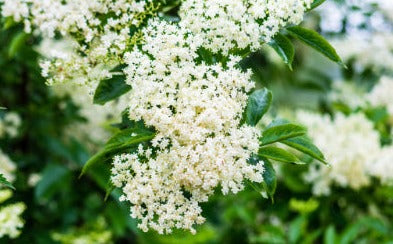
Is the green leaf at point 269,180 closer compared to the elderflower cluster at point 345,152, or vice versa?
the green leaf at point 269,180

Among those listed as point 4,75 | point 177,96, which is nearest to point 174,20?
point 177,96

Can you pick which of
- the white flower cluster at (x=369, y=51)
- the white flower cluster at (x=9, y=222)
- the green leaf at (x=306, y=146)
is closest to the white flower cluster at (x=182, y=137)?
the green leaf at (x=306, y=146)

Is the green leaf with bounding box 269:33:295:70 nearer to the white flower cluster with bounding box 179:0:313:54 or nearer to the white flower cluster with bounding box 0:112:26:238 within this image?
the white flower cluster with bounding box 179:0:313:54

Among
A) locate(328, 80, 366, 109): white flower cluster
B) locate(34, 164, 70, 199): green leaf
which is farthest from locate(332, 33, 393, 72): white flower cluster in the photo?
locate(34, 164, 70, 199): green leaf

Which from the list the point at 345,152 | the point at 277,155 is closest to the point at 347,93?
the point at 345,152

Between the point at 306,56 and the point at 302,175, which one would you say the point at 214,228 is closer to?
the point at 302,175

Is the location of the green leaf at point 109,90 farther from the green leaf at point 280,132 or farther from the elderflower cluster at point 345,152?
the elderflower cluster at point 345,152
